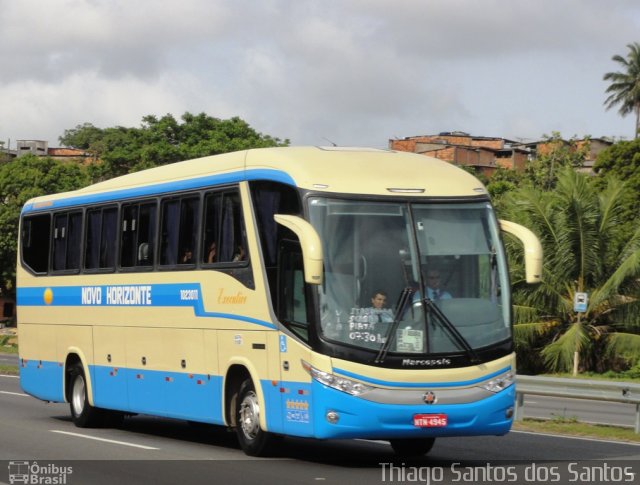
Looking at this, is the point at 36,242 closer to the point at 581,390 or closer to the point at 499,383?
the point at 581,390

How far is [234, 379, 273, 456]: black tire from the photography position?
14.2 meters

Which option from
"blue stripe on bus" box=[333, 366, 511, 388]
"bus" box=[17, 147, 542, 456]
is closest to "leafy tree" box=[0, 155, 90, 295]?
"bus" box=[17, 147, 542, 456]

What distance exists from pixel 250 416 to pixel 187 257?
8.82ft

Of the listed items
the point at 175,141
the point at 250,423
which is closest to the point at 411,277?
the point at 250,423

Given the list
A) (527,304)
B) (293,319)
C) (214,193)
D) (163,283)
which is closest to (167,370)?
(163,283)

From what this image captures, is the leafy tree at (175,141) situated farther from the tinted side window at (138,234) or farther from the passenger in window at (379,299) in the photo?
the passenger in window at (379,299)

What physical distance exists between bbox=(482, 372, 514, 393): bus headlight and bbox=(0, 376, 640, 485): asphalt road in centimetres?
85

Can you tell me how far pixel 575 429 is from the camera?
62.7 ft

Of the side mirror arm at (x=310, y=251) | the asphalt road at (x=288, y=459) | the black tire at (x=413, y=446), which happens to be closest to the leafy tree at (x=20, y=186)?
the asphalt road at (x=288, y=459)

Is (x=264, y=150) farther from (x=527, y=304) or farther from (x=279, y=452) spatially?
(x=527, y=304)

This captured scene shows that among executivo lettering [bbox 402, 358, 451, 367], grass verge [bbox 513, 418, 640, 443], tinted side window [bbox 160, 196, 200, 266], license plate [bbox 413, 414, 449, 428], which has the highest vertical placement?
tinted side window [bbox 160, 196, 200, 266]

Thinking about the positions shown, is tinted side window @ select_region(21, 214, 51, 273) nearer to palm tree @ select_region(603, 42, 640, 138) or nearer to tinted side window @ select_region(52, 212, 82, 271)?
tinted side window @ select_region(52, 212, 82, 271)

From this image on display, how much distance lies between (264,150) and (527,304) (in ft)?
83.8

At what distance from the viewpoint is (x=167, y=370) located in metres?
16.7
